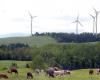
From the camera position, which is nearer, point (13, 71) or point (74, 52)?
point (13, 71)

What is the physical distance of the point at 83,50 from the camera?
124 meters

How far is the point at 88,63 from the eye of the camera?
376 ft

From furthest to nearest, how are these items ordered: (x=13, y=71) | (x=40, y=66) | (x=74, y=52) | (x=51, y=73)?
(x=74, y=52) < (x=40, y=66) < (x=13, y=71) < (x=51, y=73)

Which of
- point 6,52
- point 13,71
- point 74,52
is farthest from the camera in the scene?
point 6,52

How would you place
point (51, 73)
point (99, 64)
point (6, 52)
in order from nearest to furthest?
point (51, 73)
point (99, 64)
point (6, 52)

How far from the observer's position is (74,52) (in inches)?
4815

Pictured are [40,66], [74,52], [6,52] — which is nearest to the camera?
[40,66]

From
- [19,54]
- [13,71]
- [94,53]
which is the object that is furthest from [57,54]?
[13,71]

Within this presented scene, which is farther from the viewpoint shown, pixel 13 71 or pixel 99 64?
pixel 99 64

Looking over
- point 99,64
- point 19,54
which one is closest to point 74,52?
point 99,64

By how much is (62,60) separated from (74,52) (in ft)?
24.4

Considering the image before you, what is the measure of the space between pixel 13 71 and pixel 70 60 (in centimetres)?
6292

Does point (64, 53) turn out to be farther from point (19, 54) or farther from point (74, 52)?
point (19, 54)

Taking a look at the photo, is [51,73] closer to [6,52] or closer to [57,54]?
[57,54]
